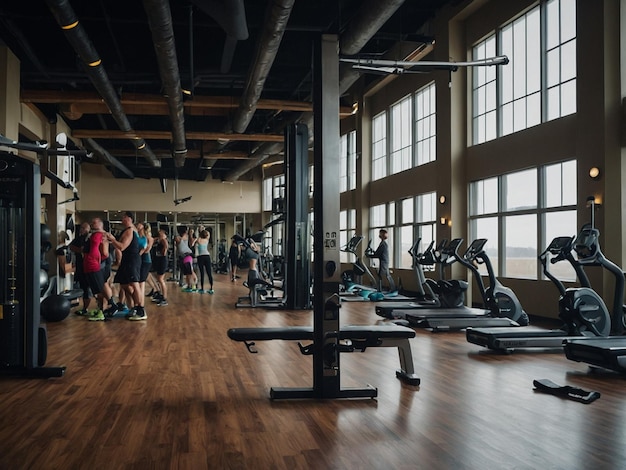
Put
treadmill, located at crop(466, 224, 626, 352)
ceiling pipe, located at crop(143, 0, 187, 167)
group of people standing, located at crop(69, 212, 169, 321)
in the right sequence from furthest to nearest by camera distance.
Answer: group of people standing, located at crop(69, 212, 169, 321)
ceiling pipe, located at crop(143, 0, 187, 167)
treadmill, located at crop(466, 224, 626, 352)

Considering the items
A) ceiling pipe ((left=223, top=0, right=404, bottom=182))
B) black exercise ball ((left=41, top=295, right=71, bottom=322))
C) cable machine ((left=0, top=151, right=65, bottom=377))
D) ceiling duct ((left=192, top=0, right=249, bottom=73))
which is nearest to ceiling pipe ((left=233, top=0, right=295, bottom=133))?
ceiling duct ((left=192, top=0, right=249, bottom=73))

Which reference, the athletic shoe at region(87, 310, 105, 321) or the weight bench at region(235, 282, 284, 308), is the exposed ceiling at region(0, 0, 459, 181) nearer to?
the weight bench at region(235, 282, 284, 308)

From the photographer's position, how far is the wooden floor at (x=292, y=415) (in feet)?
9.32

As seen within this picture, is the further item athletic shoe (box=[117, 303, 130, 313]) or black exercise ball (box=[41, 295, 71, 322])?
athletic shoe (box=[117, 303, 130, 313])

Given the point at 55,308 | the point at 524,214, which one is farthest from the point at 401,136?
the point at 55,308

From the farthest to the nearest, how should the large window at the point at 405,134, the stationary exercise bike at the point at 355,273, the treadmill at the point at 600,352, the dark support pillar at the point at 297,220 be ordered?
the large window at the point at 405,134, the stationary exercise bike at the point at 355,273, the dark support pillar at the point at 297,220, the treadmill at the point at 600,352

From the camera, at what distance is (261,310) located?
31.4 feet

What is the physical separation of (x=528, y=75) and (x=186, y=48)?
5730mm

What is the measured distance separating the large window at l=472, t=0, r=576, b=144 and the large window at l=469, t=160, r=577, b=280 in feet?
2.68

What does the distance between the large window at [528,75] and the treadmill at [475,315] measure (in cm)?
260

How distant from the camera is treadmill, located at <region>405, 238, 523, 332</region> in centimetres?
721

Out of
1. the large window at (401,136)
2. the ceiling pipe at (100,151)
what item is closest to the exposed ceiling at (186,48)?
the ceiling pipe at (100,151)

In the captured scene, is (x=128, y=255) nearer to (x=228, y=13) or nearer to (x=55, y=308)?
(x=55, y=308)

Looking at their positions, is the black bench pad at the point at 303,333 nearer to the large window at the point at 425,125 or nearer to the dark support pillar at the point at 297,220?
the dark support pillar at the point at 297,220
